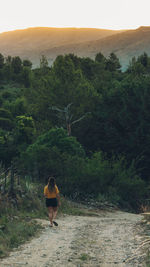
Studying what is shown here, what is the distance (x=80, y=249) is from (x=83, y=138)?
33.2 m

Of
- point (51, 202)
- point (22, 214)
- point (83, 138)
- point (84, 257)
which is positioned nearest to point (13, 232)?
point (51, 202)

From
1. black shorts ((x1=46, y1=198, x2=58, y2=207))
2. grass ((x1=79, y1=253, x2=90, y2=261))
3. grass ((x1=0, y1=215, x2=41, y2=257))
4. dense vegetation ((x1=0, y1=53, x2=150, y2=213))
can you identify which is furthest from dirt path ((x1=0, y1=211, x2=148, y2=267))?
dense vegetation ((x1=0, y1=53, x2=150, y2=213))

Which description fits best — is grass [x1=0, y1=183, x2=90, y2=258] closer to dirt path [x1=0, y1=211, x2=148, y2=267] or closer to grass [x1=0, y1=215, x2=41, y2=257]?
grass [x1=0, y1=215, x2=41, y2=257]

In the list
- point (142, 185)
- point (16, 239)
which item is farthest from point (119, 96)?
point (16, 239)

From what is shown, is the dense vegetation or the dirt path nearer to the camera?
the dirt path

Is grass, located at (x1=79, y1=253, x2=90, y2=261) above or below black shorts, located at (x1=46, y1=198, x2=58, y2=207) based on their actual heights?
above

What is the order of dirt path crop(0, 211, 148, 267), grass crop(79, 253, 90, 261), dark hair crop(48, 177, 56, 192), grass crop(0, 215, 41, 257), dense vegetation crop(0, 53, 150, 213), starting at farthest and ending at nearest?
1. dense vegetation crop(0, 53, 150, 213)
2. dark hair crop(48, 177, 56, 192)
3. grass crop(0, 215, 41, 257)
4. grass crop(79, 253, 90, 261)
5. dirt path crop(0, 211, 148, 267)

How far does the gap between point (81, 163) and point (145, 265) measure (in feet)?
56.2

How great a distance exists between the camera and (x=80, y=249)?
9133mm

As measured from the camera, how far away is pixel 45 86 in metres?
47.8

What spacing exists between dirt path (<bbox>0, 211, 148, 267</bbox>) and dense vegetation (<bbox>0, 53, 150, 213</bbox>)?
597cm

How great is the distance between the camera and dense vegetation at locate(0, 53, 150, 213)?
23.8 meters

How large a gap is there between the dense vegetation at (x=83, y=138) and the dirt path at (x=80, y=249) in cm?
597

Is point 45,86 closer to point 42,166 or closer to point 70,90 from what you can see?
point 70,90
